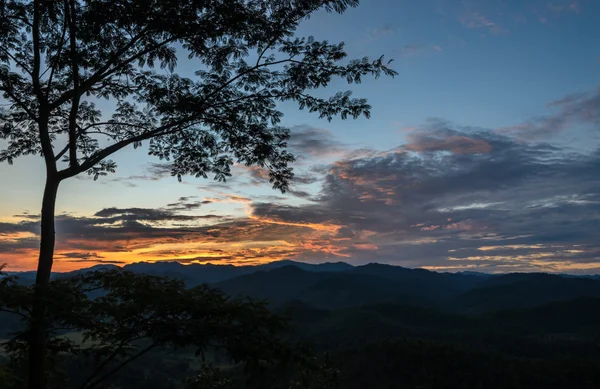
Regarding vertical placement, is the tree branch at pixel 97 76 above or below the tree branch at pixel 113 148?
above

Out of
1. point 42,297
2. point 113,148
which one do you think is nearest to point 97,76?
point 113,148

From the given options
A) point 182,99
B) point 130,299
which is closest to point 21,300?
point 130,299

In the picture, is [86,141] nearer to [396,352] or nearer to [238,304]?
[238,304]

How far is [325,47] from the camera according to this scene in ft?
43.5

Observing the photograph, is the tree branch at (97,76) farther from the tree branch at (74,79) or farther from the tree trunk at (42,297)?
the tree trunk at (42,297)

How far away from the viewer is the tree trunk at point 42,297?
8.45m

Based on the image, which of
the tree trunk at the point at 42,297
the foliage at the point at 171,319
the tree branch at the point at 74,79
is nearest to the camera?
the foliage at the point at 171,319

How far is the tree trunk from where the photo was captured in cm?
845

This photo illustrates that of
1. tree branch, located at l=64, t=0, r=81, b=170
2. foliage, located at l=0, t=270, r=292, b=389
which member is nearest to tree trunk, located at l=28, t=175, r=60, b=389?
foliage, located at l=0, t=270, r=292, b=389

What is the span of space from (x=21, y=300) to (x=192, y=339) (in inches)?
134

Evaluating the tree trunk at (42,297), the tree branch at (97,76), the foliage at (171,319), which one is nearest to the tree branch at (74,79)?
Result: the tree branch at (97,76)

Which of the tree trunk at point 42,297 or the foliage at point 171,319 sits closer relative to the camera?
the foliage at point 171,319

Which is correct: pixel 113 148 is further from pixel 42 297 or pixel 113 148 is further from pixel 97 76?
pixel 42 297

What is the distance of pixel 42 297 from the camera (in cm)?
819
